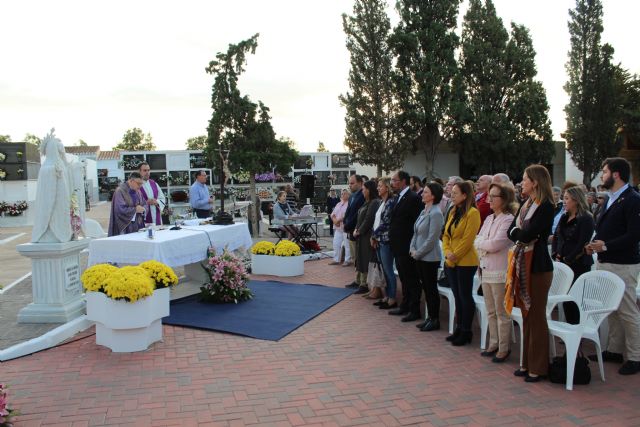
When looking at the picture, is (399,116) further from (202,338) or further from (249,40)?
(202,338)

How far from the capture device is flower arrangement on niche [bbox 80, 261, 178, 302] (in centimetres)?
538

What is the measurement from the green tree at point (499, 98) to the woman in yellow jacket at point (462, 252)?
894 inches

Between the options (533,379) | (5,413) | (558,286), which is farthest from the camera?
(558,286)

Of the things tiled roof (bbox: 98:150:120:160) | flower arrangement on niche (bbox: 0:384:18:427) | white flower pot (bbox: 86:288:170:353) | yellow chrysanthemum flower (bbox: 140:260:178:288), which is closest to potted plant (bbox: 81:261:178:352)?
white flower pot (bbox: 86:288:170:353)

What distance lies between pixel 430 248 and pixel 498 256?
1.22m

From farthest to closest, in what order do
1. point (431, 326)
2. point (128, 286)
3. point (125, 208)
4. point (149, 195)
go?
1. point (149, 195)
2. point (125, 208)
3. point (431, 326)
4. point (128, 286)

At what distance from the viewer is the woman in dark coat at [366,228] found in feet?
26.2

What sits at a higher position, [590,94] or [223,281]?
[590,94]

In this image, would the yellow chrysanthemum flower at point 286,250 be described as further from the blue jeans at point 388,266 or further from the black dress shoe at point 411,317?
the black dress shoe at point 411,317

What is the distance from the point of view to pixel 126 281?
5.42 metres

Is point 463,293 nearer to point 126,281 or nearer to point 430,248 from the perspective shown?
point 430,248

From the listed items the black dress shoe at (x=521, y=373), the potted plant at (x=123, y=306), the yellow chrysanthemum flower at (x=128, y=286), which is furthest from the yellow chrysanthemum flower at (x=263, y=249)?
the black dress shoe at (x=521, y=373)

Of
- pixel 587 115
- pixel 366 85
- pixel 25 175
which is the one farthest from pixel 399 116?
pixel 25 175

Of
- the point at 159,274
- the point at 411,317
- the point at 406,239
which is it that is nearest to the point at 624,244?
the point at 406,239
